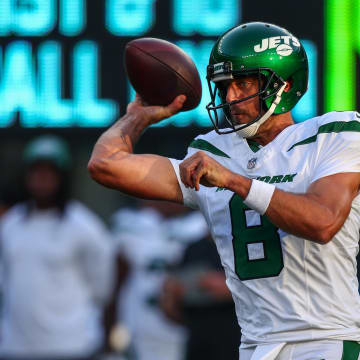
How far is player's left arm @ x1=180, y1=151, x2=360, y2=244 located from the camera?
308 centimetres

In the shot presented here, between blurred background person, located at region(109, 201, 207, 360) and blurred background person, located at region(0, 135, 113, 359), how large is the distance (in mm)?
1097

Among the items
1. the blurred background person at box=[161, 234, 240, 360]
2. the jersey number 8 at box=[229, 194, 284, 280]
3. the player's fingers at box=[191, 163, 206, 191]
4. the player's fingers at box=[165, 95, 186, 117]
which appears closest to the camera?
the player's fingers at box=[191, 163, 206, 191]

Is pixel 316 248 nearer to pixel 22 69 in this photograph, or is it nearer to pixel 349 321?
pixel 349 321

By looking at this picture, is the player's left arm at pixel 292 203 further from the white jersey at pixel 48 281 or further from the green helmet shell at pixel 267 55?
the white jersey at pixel 48 281

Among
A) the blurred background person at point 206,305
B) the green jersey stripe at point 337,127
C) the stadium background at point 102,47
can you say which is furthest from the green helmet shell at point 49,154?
the green jersey stripe at point 337,127

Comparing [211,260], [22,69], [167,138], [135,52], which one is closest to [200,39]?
[167,138]

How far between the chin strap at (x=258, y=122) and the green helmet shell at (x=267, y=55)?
16mm

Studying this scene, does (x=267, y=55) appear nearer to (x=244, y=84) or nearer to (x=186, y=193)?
(x=244, y=84)

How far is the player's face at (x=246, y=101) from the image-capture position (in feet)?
11.3

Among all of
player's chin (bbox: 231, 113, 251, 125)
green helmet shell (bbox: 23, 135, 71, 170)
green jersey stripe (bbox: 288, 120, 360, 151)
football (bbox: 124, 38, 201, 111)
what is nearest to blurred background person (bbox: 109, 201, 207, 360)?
green helmet shell (bbox: 23, 135, 71, 170)

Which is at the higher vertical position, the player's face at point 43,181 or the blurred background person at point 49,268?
the player's face at point 43,181

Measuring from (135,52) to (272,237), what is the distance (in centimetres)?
90

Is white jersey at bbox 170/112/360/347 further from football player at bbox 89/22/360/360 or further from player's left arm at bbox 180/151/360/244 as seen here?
player's left arm at bbox 180/151/360/244

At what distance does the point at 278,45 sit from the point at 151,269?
403cm
